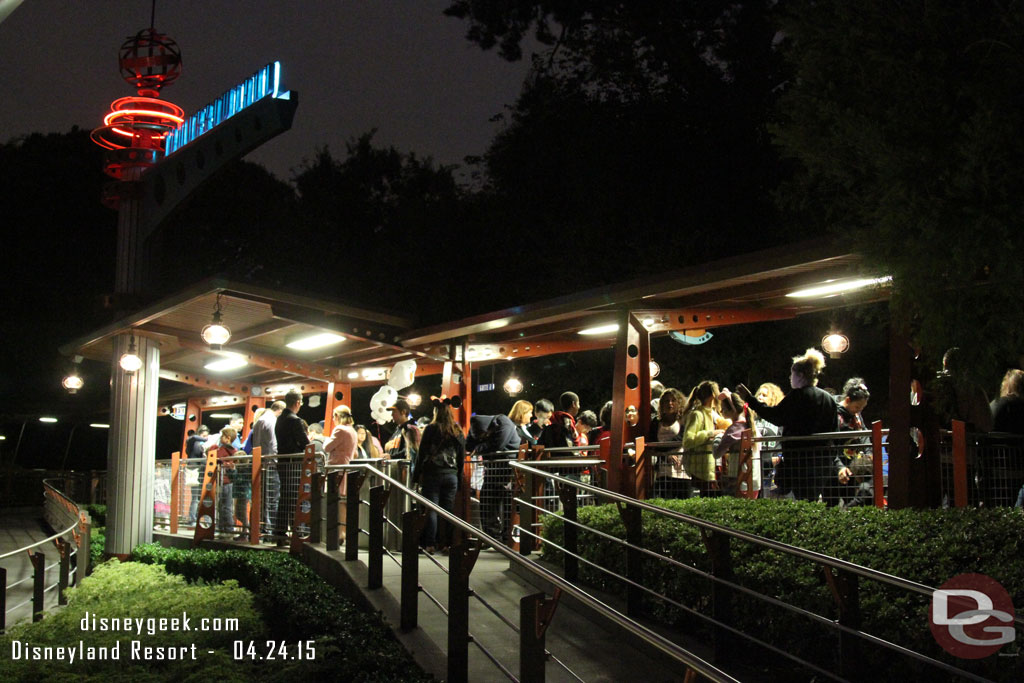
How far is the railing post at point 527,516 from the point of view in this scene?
33.6 ft

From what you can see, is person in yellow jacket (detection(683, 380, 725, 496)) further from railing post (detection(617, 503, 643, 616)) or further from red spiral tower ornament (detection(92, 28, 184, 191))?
red spiral tower ornament (detection(92, 28, 184, 191))

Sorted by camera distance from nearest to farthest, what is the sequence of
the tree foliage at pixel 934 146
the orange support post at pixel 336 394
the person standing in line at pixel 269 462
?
1. the tree foliage at pixel 934 146
2. the person standing in line at pixel 269 462
3. the orange support post at pixel 336 394

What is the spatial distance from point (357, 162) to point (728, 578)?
34.4 meters

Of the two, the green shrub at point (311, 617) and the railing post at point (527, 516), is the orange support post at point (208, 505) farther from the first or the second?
the railing post at point (527, 516)

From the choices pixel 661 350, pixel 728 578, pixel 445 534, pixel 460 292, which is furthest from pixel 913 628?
pixel 460 292

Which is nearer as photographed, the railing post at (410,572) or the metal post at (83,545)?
the railing post at (410,572)

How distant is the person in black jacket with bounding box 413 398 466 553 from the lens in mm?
10344

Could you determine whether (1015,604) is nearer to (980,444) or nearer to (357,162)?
(980,444)

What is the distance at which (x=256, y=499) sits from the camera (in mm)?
12359

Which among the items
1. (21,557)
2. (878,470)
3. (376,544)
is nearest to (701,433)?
(878,470)

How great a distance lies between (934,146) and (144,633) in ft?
25.7

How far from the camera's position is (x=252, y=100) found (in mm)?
14320

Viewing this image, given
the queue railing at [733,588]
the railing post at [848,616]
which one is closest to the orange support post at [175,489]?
the queue railing at [733,588]

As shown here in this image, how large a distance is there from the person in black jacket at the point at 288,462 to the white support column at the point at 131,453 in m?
3.14
